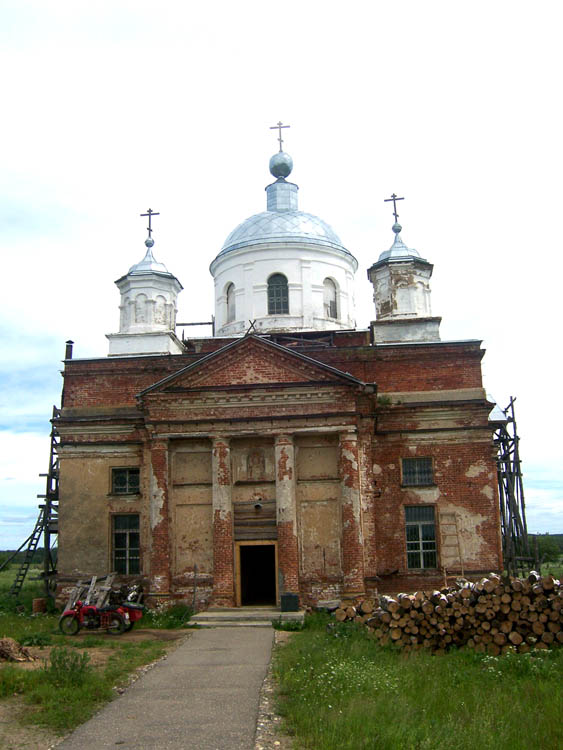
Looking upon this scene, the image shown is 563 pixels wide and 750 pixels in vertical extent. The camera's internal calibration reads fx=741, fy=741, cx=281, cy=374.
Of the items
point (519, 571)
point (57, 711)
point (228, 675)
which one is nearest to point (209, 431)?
point (228, 675)

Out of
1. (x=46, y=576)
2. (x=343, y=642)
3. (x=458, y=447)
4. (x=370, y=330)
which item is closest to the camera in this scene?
(x=343, y=642)

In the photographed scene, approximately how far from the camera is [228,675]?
11102 millimetres

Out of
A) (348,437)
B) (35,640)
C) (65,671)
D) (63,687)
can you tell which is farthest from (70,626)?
(348,437)

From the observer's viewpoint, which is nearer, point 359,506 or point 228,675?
point 228,675

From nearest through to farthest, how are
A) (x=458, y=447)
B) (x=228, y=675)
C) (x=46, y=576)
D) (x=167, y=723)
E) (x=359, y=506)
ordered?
(x=167, y=723) < (x=228, y=675) < (x=359, y=506) < (x=458, y=447) < (x=46, y=576)

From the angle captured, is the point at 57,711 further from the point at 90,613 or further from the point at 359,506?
the point at 359,506

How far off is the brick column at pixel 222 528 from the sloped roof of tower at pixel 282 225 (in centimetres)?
991

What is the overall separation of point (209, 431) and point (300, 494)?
2.88 meters

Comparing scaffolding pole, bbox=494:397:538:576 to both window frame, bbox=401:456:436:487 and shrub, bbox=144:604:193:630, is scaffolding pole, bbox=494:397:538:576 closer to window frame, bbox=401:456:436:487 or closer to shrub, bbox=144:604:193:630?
window frame, bbox=401:456:436:487

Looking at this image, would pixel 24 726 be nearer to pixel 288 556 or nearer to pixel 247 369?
pixel 288 556

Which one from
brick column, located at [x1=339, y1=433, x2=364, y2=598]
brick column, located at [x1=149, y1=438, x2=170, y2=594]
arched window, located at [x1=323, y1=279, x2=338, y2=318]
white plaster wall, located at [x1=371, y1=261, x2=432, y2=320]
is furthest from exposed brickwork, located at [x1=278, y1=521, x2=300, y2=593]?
arched window, located at [x1=323, y1=279, x2=338, y2=318]

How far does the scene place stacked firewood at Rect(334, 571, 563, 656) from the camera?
42.4ft

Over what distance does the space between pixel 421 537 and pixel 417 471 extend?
184cm

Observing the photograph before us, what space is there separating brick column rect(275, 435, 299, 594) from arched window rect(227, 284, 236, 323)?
860 centimetres
